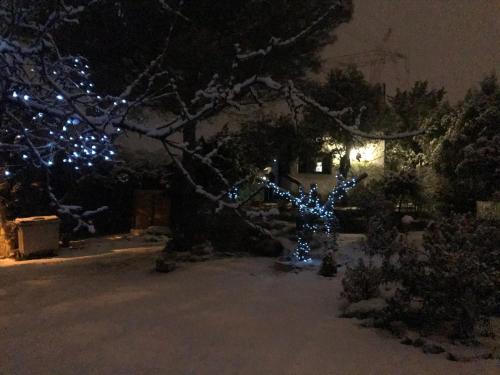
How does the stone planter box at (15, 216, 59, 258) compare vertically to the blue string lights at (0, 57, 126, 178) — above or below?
below

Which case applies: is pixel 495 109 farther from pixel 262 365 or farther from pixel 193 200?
pixel 262 365

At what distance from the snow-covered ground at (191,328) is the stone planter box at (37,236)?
154 cm

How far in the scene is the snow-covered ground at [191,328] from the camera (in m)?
4.09

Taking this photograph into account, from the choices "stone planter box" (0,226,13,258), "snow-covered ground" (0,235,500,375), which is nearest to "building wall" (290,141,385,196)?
→ "snow-covered ground" (0,235,500,375)

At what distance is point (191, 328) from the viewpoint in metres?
5.08

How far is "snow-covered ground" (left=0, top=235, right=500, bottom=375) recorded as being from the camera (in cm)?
409

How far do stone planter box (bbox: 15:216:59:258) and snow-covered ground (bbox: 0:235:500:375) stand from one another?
1.54 m

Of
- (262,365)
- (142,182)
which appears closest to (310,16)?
(262,365)

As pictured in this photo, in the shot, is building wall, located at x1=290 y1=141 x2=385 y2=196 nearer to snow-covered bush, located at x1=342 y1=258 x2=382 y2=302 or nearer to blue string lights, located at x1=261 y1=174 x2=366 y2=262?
blue string lights, located at x1=261 y1=174 x2=366 y2=262

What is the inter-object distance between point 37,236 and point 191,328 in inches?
245

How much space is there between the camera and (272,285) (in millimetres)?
7168

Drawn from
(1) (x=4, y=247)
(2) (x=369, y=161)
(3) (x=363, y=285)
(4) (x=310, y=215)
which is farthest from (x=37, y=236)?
(2) (x=369, y=161)

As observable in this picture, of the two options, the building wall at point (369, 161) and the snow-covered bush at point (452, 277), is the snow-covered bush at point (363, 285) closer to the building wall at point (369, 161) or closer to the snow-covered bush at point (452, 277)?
the snow-covered bush at point (452, 277)

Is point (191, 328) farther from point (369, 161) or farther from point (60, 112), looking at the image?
point (369, 161)
